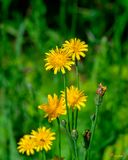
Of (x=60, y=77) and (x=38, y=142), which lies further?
(x=60, y=77)

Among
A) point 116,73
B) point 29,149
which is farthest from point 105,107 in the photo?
point 29,149

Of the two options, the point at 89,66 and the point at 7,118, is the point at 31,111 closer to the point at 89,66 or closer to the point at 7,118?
the point at 7,118

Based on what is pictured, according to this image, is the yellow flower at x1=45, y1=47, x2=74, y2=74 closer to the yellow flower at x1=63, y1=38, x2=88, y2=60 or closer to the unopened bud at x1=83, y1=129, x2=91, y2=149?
the yellow flower at x1=63, y1=38, x2=88, y2=60

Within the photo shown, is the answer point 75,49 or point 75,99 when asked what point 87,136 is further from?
point 75,49

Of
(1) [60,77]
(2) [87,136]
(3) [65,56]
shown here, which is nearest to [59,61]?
(3) [65,56]

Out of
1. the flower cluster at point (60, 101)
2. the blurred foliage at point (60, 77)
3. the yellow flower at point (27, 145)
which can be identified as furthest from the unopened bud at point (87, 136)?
the blurred foliage at point (60, 77)

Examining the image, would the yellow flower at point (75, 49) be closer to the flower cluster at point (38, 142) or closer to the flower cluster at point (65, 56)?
the flower cluster at point (65, 56)

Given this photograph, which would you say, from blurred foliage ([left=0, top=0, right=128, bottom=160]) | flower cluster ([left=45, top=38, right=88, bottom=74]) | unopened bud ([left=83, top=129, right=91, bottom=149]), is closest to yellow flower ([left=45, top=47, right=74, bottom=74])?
flower cluster ([left=45, top=38, right=88, bottom=74])
